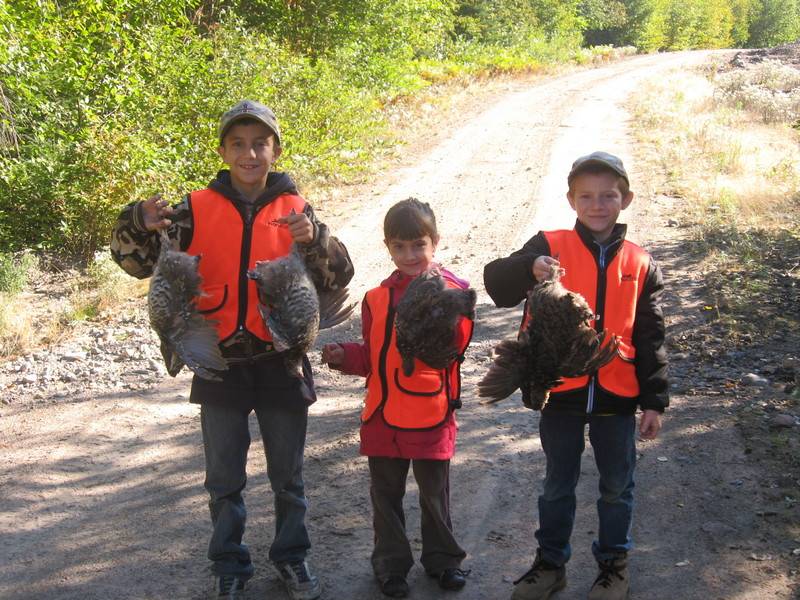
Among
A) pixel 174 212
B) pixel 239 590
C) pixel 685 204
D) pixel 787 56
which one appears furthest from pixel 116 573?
pixel 787 56

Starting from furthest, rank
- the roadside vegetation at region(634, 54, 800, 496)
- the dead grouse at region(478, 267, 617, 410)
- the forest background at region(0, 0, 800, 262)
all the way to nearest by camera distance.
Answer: the forest background at region(0, 0, 800, 262) < the roadside vegetation at region(634, 54, 800, 496) < the dead grouse at region(478, 267, 617, 410)

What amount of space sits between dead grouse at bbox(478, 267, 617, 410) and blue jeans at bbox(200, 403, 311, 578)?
95cm

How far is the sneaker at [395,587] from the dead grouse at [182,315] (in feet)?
4.15

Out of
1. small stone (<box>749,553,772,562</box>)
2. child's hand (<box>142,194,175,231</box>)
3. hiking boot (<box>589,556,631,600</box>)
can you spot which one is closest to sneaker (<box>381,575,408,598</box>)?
hiking boot (<box>589,556,631,600</box>)

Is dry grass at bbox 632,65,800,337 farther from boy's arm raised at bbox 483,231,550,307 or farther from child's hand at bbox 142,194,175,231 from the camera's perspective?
child's hand at bbox 142,194,175,231

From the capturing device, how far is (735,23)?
5822 centimetres

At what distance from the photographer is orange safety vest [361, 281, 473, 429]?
12.0 feet

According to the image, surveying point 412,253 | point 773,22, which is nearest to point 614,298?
point 412,253

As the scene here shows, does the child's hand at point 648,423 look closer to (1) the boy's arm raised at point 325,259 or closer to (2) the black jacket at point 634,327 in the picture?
(2) the black jacket at point 634,327

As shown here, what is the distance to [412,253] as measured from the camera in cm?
371

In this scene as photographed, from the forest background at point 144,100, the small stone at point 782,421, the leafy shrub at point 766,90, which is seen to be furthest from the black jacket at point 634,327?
the leafy shrub at point 766,90

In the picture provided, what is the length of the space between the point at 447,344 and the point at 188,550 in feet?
6.39

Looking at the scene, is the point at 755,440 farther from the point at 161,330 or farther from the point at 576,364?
the point at 161,330

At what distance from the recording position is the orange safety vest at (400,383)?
144 inches
